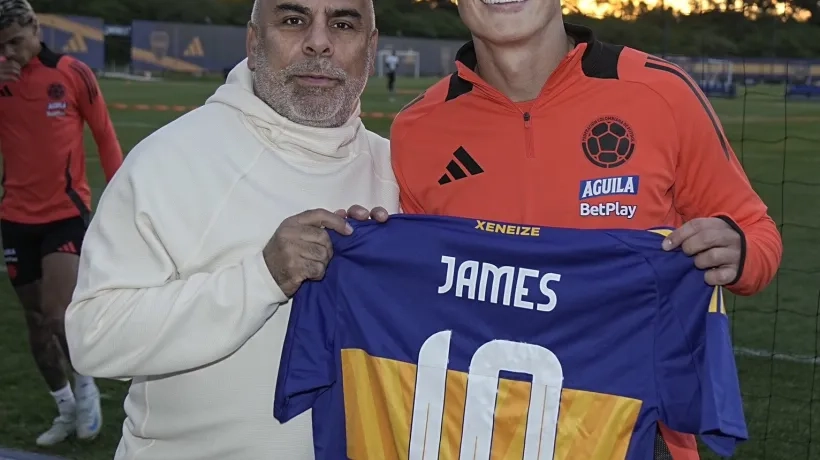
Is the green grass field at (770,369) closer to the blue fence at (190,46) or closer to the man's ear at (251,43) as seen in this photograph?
the man's ear at (251,43)

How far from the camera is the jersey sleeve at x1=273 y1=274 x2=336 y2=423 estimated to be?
2.29m

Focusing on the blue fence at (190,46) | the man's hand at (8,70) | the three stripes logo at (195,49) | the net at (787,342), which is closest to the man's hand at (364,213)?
the net at (787,342)

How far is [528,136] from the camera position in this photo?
8.27ft

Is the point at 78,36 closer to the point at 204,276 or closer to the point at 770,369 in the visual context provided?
the point at 770,369

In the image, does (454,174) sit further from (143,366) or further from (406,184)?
(143,366)

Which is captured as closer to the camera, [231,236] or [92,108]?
[231,236]

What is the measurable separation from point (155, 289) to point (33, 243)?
3.28m

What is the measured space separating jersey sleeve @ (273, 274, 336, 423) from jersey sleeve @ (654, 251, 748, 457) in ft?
2.53

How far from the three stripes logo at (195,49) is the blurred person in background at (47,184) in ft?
149

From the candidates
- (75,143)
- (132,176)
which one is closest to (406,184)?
(132,176)

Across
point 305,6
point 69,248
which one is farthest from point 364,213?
point 69,248

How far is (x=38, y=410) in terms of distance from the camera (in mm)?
5582

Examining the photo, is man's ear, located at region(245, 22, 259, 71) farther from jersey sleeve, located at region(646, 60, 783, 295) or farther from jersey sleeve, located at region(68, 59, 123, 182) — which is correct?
jersey sleeve, located at region(68, 59, 123, 182)

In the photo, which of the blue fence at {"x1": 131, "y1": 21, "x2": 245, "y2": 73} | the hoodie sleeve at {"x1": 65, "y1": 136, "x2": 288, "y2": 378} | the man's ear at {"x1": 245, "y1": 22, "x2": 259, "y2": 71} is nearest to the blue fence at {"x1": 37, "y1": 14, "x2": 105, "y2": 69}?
the blue fence at {"x1": 131, "y1": 21, "x2": 245, "y2": 73}
